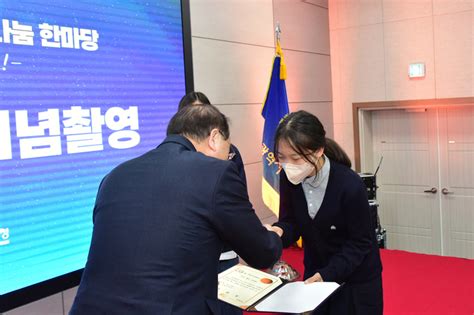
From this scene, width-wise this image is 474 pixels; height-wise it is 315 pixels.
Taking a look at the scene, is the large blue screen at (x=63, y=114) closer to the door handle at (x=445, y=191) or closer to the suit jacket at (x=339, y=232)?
the suit jacket at (x=339, y=232)

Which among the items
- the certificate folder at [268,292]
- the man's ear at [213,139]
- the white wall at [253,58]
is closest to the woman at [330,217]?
the certificate folder at [268,292]

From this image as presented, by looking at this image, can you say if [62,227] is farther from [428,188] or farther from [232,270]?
[428,188]

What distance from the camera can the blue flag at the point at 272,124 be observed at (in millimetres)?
4051

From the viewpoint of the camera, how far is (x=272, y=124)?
13.5 ft

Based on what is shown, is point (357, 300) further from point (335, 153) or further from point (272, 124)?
point (272, 124)

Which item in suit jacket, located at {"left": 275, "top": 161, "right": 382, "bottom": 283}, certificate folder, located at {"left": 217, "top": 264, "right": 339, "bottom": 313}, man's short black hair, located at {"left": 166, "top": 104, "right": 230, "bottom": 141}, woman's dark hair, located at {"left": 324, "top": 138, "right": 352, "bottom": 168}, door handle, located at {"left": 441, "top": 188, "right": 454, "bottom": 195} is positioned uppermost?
man's short black hair, located at {"left": 166, "top": 104, "right": 230, "bottom": 141}

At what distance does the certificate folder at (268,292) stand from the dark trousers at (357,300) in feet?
0.65

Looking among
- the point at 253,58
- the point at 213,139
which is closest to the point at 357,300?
the point at 213,139

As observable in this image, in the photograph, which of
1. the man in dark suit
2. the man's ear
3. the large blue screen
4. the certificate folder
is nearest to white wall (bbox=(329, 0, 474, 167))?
the large blue screen

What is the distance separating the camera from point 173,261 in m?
1.18

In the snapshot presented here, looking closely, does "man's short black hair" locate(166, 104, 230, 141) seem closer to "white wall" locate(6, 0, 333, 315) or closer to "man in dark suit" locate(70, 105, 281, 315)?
"man in dark suit" locate(70, 105, 281, 315)

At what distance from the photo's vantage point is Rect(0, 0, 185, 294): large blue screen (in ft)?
6.85

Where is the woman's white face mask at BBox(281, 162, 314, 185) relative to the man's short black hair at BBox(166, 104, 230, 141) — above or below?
→ below

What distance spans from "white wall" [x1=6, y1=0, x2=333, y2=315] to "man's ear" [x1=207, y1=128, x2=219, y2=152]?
2.24 m
